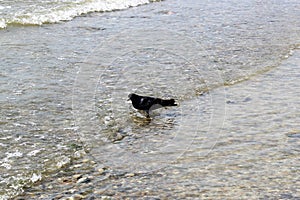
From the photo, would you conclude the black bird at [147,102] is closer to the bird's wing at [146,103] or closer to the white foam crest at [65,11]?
the bird's wing at [146,103]

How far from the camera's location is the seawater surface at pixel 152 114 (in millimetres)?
4465

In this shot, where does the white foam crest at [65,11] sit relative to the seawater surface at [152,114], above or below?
above

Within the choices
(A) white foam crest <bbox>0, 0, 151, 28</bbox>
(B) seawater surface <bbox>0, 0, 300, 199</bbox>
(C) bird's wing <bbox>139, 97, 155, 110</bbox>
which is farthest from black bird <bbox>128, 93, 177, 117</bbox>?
(A) white foam crest <bbox>0, 0, 151, 28</bbox>

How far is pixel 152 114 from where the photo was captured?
6215 mm

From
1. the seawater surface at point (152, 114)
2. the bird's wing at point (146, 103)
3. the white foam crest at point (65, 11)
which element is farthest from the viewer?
the white foam crest at point (65, 11)

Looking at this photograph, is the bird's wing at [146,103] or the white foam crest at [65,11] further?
the white foam crest at [65,11]

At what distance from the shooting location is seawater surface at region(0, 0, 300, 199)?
446cm

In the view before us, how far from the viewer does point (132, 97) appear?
19.7 ft

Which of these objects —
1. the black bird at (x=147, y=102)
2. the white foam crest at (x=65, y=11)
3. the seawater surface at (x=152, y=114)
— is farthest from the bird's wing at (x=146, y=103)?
the white foam crest at (x=65, y=11)

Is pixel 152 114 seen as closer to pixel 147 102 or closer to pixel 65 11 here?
pixel 147 102

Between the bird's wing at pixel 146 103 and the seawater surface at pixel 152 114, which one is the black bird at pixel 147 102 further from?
the seawater surface at pixel 152 114

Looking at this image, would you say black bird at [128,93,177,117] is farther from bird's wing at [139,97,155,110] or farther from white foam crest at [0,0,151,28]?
white foam crest at [0,0,151,28]

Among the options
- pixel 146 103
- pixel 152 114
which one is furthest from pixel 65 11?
pixel 146 103

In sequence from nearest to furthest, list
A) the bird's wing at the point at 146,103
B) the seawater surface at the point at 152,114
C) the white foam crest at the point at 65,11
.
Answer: the seawater surface at the point at 152,114 → the bird's wing at the point at 146,103 → the white foam crest at the point at 65,11
